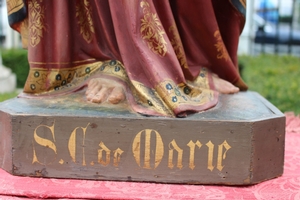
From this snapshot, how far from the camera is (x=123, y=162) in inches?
45.7

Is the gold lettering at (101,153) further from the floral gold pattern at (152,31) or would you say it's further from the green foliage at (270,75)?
the green foliage at (270,75)

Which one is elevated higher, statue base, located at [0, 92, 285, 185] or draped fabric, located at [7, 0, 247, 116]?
draped fabric, located at [7, 0, 247, 116]

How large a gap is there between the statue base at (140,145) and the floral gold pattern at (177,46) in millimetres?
233

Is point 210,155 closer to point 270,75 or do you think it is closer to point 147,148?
point 147,148

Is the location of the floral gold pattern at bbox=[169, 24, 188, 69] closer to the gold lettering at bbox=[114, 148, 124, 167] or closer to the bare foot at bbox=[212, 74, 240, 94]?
the bare foot at bbox=[212, 74, 240, 94]

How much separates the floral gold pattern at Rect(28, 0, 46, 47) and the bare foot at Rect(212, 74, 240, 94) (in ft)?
1.97

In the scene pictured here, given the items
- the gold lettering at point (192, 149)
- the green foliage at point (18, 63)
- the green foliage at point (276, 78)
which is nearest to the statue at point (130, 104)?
the gold lettering at point (192, 149)

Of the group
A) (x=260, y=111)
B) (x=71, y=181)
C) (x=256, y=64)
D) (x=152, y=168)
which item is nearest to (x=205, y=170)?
(x=152, y=168)

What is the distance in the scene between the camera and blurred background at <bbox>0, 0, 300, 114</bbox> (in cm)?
279

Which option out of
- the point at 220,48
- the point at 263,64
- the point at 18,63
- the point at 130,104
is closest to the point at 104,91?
the point at 130,104

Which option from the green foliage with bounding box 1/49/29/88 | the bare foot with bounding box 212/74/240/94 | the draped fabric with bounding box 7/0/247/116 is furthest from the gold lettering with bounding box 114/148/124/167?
the green foliage with bounding box 1/49/29/88

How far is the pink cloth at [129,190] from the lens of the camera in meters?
1.08

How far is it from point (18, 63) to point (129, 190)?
3853 millimetres

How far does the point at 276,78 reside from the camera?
3.36 m
